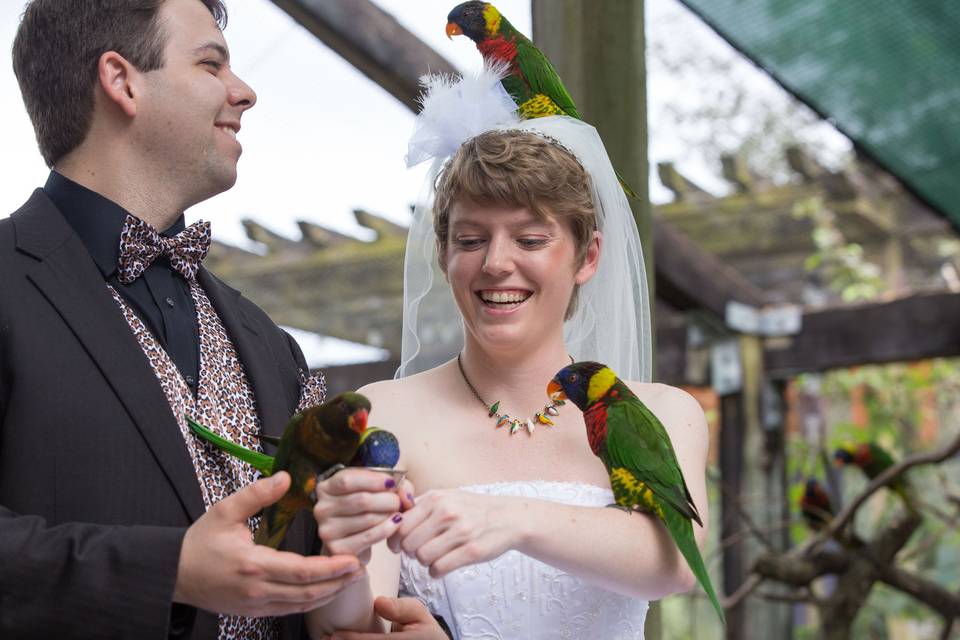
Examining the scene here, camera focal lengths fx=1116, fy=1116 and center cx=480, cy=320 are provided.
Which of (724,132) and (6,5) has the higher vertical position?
(724,132)

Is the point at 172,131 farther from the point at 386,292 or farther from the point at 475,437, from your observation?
the point at 386,292

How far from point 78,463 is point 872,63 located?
3962 mm

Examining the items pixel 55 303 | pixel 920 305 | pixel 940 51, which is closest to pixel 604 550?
pixel 55 303

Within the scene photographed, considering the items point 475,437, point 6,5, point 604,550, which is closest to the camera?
point 604,550

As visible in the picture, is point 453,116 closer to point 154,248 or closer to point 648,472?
point 154,248

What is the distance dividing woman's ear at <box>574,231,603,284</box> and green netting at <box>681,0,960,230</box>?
2622mm

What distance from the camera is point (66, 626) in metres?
1.53

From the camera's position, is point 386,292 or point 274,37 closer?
point 274,37

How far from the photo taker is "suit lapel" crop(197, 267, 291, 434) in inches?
79.1

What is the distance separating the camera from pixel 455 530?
1525 mm

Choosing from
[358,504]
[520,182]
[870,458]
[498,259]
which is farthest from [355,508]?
[870,458]

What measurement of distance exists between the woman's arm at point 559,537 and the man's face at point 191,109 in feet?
2.67

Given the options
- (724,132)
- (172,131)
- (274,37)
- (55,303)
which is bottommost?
(55,303)

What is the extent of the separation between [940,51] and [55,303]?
3.83m
